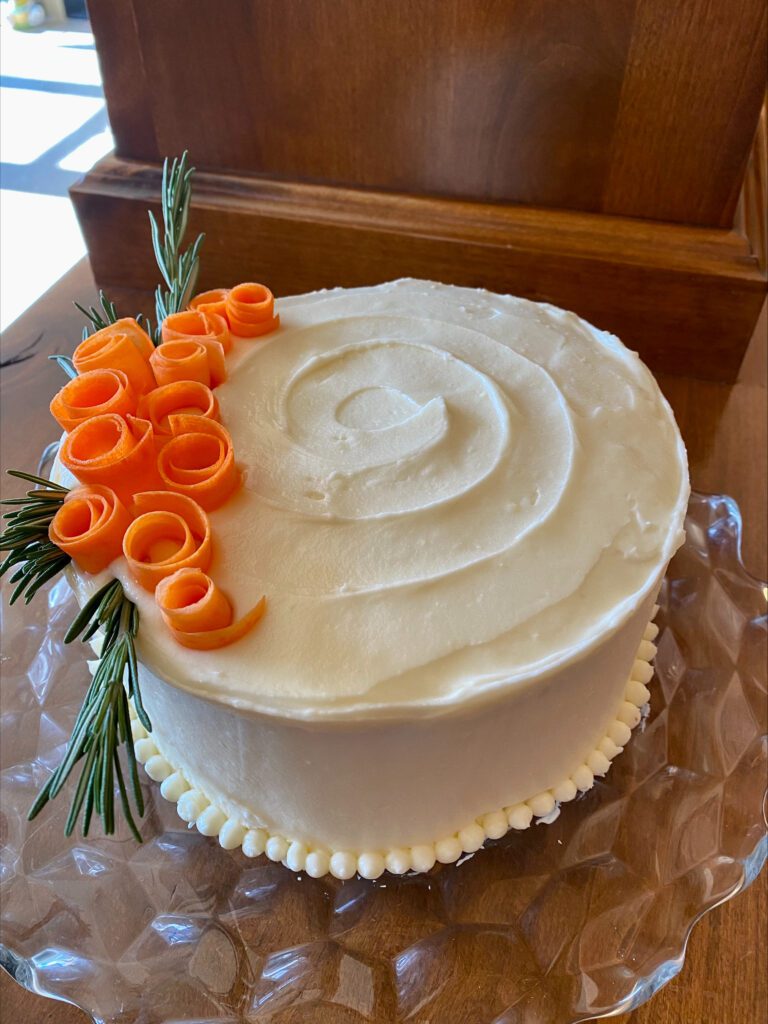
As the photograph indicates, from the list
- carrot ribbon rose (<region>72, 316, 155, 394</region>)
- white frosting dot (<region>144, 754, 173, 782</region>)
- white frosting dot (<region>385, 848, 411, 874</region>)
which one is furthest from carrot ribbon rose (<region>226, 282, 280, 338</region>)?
white frosting dot (<region>385, 848, 411, 874</region>)

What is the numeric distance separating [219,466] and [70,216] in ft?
5.09

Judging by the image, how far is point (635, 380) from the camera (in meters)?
1.02

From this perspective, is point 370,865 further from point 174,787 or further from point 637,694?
point 637,694

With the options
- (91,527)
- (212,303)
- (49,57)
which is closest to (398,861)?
(91,527)

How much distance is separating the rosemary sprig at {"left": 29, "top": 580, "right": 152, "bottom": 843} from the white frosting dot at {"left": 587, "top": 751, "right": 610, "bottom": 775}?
1.56ft

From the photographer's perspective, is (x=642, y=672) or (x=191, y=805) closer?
(x=191, y=805)

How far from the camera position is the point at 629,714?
1.01m

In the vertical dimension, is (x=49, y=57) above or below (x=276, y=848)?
below

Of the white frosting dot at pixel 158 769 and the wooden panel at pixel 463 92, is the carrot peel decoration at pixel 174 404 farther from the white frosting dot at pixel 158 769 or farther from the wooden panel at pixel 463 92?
the wooden panel at pixel 463 92

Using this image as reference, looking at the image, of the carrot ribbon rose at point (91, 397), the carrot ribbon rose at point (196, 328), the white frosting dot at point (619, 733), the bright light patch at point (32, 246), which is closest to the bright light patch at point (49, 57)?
the bright light patch at point (32, 246)

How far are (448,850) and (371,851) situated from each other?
0.26 ft

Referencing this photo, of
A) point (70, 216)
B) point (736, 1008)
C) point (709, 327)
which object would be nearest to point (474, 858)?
point (736, 1008)

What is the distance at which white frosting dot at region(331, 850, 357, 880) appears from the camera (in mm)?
888

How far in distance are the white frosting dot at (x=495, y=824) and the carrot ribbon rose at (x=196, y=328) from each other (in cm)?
58
